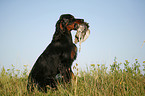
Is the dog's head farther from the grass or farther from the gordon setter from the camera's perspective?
the grass

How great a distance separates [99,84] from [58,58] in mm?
1233

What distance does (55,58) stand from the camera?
159 inches

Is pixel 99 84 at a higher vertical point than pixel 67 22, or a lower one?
lower

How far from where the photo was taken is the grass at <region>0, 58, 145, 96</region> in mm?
3281

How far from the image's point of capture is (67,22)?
401cm

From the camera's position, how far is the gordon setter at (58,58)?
4000 millimetres

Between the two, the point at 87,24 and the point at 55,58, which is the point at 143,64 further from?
the point at 55,58

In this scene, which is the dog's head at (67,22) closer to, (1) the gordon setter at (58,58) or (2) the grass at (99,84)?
(1) the gordon setter at (58,58)

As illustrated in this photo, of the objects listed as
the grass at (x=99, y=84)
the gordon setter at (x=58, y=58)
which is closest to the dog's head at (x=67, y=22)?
the gordon setter at (x=58, y=58)

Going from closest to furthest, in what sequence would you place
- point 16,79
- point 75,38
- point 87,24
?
point 87,24, point 75,38, point 16,79

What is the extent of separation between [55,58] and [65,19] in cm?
104

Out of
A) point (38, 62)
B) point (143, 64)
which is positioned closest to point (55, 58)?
point (38, 62)

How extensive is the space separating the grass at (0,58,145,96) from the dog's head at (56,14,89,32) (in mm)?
1187

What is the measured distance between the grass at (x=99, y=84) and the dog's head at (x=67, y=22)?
46.7 inches
